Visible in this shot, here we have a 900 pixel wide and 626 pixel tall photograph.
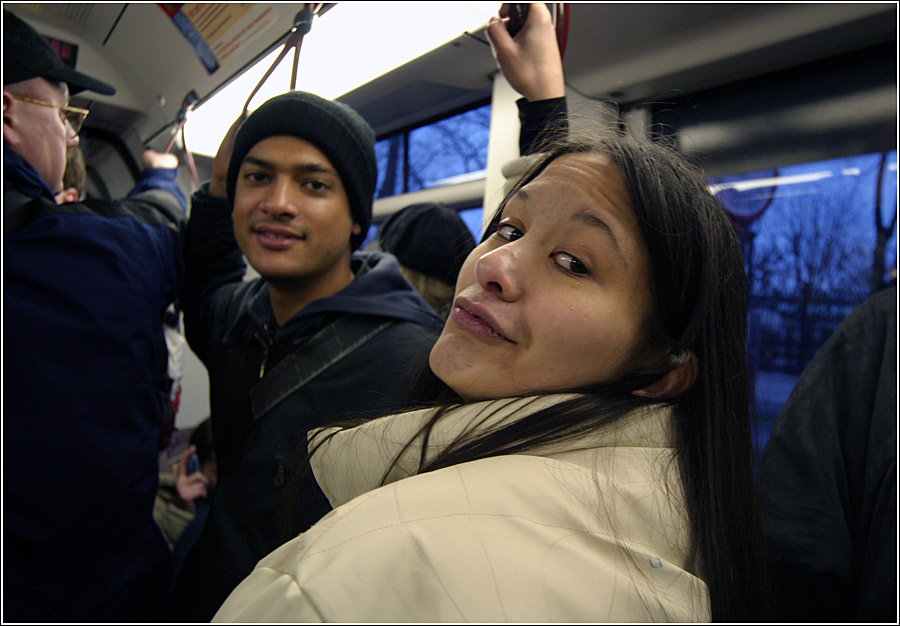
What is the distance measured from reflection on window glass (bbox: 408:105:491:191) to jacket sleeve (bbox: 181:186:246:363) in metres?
0.71

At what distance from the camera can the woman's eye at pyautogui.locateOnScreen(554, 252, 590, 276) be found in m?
0.73

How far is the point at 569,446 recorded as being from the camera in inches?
24.4

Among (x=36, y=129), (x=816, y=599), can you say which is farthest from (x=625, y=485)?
(x=36, y=129)

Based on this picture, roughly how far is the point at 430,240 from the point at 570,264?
1.25 metres

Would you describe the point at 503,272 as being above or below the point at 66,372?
above

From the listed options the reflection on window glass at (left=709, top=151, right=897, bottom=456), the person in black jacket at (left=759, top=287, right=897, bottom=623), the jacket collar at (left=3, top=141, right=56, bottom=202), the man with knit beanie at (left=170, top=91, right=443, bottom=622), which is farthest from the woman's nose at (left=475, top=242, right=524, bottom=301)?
the reflection on window glass at (left=709, top=151, right=897, bottom=456)

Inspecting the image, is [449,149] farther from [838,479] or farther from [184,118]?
[838,479]

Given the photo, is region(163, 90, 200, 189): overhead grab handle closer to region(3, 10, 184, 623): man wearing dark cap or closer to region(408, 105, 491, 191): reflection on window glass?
region(3, 10, 184, 623): man wearing dark cap

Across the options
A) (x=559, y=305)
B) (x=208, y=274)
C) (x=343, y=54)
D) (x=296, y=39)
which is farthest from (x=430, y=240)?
(x=559, y=305)

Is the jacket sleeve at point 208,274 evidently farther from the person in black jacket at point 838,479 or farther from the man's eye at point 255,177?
the person in black jacket at point 838,479

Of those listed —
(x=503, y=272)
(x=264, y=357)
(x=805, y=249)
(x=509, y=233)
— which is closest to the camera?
(x=503, y=272)

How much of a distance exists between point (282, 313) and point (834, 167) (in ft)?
5.57

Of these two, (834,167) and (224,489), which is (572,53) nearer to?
(834,167)

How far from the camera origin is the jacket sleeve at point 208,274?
1482mm
